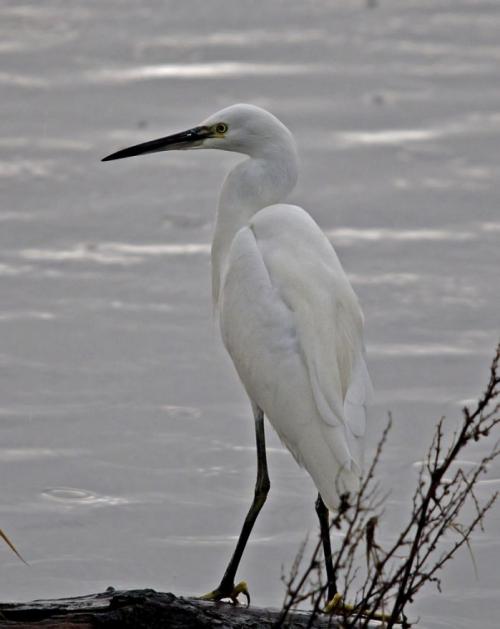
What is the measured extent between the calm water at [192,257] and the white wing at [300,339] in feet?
1.67

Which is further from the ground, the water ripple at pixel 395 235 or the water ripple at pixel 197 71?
the water ripple at pixel 197 71

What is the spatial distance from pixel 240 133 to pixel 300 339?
0.74m

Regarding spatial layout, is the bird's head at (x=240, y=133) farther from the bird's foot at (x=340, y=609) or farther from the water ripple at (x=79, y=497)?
the bird's foot at (x=340, y=609)

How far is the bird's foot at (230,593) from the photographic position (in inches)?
165

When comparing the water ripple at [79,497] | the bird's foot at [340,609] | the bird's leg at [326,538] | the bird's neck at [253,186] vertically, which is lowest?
the bird's foot at [340,609]

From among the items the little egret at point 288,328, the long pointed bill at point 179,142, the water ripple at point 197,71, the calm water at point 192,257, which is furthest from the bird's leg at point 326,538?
the water ripple at point 197,71

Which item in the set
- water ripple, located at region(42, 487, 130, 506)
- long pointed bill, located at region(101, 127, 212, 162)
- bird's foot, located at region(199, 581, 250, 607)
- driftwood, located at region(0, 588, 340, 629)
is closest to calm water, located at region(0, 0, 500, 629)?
water ripple, located at region(42, 487, 130, 506)

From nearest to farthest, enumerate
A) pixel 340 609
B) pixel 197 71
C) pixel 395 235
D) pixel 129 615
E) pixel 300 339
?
pixel 129 615 → pixel 340 609 → pixel 300 339 → pixel 395 235 → pixel 197 71

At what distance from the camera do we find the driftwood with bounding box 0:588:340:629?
354cm

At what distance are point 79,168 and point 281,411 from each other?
357cm

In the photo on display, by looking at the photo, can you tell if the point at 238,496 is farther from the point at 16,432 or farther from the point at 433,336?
the point at 433,336

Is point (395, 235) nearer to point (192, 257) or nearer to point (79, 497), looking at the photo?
point (192, 257)

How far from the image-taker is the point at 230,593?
13.9 ft

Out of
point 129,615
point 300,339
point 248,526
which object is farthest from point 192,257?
point 129,615
